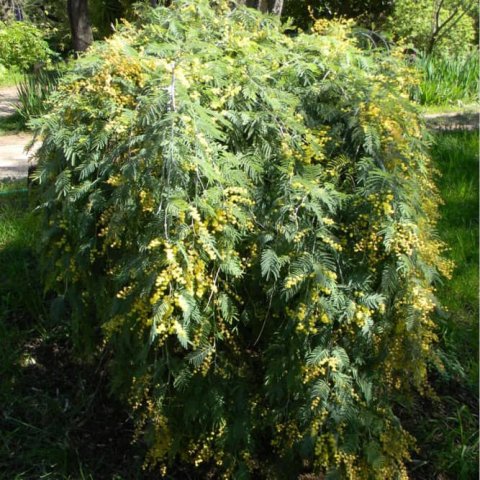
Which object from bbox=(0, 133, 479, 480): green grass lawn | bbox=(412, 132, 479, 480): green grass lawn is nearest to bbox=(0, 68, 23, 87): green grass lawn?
bbox=(0, 133, 479, 480): green grass lawn

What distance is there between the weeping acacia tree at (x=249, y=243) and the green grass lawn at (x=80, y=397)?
438mm

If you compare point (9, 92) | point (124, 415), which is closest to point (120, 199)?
point (124, 415)

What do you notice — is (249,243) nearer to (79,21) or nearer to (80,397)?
(80,397)

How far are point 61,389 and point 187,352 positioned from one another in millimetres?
1312

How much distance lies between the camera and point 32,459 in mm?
3318

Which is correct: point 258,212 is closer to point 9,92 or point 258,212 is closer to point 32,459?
point 32,459

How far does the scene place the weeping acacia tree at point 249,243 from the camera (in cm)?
244

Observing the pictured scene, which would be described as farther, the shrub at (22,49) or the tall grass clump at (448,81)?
the shrub at (22,49)

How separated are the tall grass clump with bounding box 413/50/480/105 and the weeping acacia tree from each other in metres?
5.94

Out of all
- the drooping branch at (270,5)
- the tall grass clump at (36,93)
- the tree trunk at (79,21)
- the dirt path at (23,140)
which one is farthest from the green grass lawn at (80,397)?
the tree trunk at (79,21)

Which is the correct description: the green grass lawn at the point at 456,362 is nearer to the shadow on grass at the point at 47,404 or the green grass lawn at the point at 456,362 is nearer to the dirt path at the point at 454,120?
the shadow on grass at the point at 47,404

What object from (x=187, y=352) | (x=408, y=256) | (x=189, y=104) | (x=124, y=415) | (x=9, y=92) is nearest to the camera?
(x=189, y=104)

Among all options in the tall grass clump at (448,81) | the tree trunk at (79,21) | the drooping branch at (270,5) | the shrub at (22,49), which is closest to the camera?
the drooping branch at (270,5)

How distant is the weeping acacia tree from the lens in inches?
95.9
